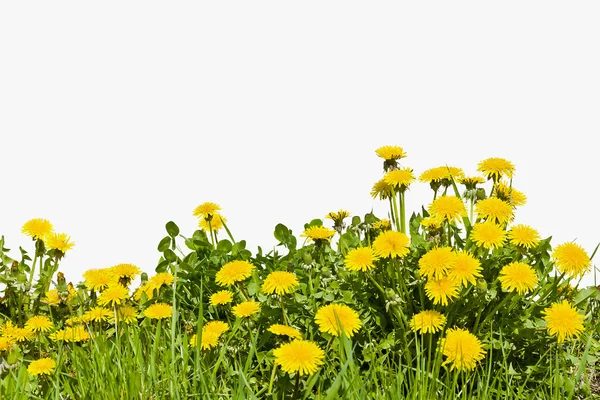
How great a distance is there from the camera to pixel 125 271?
4.20 m

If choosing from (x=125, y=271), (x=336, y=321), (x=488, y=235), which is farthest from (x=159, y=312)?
(x=488, y=235)

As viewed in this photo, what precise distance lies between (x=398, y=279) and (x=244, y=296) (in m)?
0.83

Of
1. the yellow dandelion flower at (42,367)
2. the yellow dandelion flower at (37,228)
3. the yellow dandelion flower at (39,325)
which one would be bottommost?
the yellow dandelion flower at (42,367)

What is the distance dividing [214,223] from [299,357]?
2.01 metres

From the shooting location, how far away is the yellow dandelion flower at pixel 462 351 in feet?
10.4

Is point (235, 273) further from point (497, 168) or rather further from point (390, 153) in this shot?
point (497, 168)

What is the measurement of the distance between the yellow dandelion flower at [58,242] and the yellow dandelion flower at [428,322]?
2.38 metres

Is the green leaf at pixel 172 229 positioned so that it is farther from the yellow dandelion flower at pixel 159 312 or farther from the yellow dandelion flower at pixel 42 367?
the yellow dandelion flower at pixel 42 367

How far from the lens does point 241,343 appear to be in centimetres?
392

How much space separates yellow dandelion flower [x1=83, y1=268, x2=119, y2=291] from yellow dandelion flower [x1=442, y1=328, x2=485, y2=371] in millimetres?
1905

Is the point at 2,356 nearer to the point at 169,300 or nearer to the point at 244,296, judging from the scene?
the point at 169,300

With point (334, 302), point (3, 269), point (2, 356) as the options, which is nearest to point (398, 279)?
point (334, 302)

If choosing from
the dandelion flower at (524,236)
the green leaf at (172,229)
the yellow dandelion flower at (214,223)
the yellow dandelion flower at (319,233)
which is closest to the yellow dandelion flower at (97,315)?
the green leaf at (172,229)

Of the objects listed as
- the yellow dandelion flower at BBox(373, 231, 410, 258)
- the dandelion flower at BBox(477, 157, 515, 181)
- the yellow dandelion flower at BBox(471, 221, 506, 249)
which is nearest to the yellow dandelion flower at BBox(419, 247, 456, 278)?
the yellow dandelion flower at BBox(373, 231, 410, 258)
